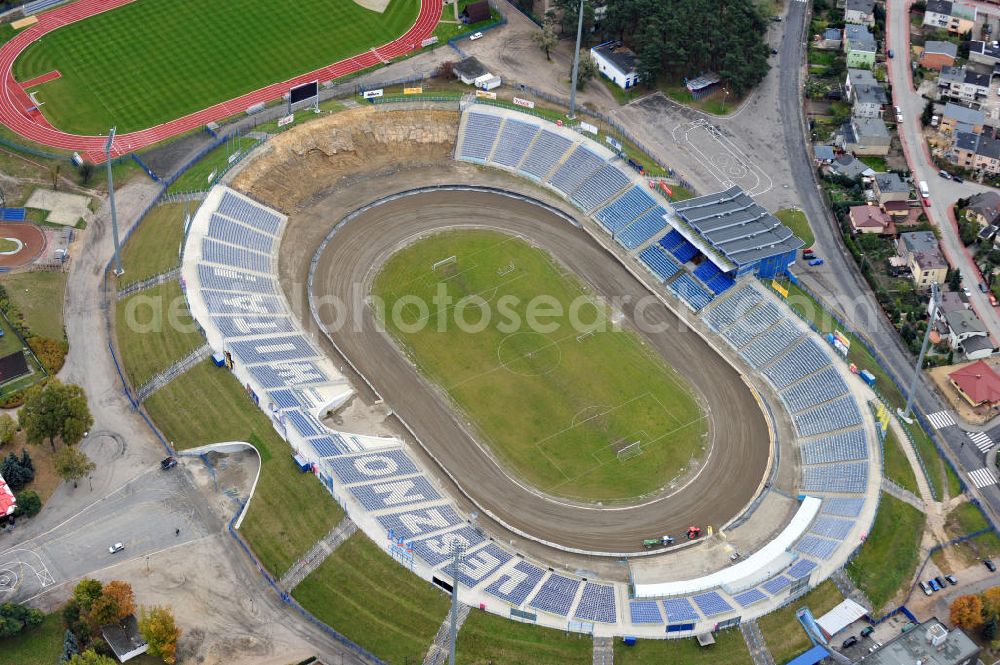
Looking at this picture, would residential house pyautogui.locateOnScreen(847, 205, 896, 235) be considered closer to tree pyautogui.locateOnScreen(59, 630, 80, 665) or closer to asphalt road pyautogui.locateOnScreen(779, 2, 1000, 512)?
asphalt road pyautogui.locateOnScreen(779, 2, 1000, 512)

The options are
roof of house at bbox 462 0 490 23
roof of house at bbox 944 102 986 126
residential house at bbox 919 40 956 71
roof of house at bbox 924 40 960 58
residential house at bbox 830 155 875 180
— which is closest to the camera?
residential house at bbox 830 155 875 180

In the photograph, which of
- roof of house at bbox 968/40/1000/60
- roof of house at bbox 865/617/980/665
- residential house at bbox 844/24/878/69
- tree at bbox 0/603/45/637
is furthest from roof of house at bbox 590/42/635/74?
tree at bbox 0/603/45/637

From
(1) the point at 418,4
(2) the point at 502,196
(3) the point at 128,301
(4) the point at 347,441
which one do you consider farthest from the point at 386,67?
(4) the point at 347,441

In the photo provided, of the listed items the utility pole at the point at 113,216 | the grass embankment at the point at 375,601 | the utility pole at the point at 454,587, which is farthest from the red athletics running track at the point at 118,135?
the utility pole at the point at 454,587

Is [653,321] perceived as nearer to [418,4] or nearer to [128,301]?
[128,301]

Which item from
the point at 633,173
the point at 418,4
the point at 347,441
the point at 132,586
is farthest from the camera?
the point at 418,4
